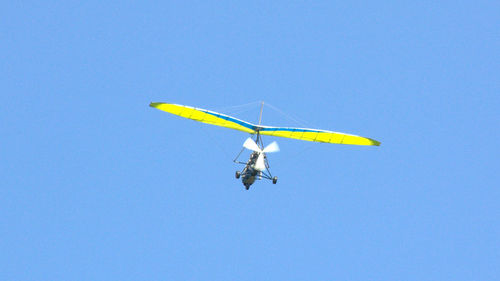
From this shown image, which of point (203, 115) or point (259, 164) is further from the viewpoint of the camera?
point (203, 115)

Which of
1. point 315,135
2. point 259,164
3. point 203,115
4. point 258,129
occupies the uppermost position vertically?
point 315,135

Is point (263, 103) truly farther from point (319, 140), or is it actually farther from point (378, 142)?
point (378, 142)

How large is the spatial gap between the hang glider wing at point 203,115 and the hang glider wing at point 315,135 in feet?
3.18

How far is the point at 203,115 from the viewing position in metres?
42.2

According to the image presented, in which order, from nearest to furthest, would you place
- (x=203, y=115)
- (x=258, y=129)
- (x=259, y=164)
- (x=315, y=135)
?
(x=259, y=164), (x=258, y=129), (x=203, y=115), (x=315, y=135)

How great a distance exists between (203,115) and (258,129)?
2.74 m

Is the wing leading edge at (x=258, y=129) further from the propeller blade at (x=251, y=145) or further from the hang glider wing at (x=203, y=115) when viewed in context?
the propeller blade at (x=251, y=145)

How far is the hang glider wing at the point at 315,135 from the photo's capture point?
41888mm

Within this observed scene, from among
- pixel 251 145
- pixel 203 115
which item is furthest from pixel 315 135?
pixel 203 115

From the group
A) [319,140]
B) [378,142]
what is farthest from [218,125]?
[378,142]

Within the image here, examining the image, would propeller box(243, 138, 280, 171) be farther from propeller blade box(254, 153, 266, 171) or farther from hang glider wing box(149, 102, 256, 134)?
hang glider wing box(149, 102, 256, 134)

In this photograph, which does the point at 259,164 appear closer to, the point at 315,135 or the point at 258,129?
the point at 258,129

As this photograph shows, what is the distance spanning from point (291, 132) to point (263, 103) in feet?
8.24

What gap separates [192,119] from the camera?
142 ft
